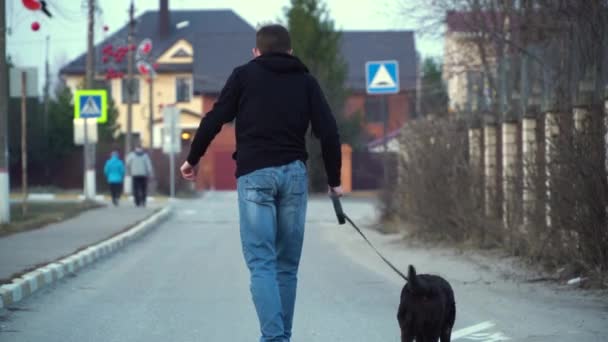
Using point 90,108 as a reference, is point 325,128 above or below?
below

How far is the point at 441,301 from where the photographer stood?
6.64m

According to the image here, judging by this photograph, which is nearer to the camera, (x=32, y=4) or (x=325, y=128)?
(x=325, y=128)

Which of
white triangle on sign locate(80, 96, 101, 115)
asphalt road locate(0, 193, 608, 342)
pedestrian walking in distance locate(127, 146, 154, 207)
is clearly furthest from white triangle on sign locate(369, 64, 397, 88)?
pedestrian walking in distance locate(127, 146, 154, 207)

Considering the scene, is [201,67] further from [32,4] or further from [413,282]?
[413,282]

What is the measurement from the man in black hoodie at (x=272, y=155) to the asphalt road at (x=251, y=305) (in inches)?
56.2

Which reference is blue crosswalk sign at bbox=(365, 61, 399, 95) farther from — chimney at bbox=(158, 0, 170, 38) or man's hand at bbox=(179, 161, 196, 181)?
chimney at bbox=(158, 0, 170, 38)

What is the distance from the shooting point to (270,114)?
22.7ft

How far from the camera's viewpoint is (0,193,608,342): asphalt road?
8562 mm

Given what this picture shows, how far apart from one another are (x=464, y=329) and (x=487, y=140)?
9.37 m

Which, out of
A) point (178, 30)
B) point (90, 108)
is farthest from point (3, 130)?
point (178, 30)

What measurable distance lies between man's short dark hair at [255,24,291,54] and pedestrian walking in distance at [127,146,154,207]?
2470 cm

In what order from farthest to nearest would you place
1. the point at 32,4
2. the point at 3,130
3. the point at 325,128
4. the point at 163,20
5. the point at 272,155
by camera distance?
the point at 163,20 < the point at 3,130 < the point at 32,4 < the point at 325,128 < the point at 272,155

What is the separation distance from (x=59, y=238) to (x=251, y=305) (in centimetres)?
914

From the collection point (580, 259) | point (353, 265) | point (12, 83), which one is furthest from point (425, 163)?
point (12, 83)
